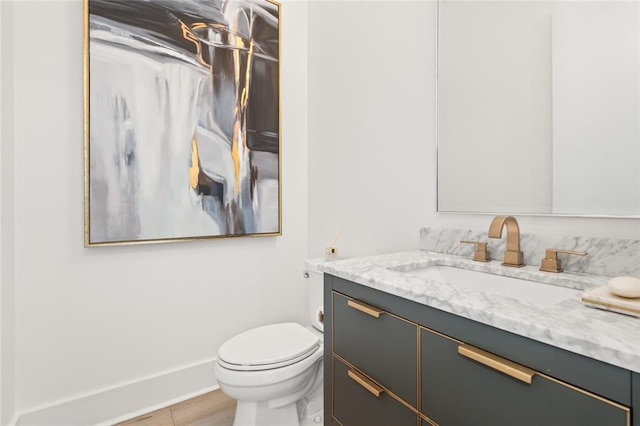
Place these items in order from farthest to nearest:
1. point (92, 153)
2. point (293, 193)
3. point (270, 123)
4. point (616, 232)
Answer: point (293, 193) < point (270, 123) < point (92, 153) < point (616, 232)

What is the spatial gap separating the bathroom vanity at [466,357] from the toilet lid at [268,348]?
322mm

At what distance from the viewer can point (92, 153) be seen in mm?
1546

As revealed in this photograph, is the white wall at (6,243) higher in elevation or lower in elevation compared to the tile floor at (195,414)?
higher

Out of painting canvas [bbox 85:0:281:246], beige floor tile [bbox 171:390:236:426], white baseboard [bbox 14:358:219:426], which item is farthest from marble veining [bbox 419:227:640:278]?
white baseboard [bbox 14:358:219:426]

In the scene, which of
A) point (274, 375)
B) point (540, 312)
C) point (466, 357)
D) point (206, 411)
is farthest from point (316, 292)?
point (540, 312)

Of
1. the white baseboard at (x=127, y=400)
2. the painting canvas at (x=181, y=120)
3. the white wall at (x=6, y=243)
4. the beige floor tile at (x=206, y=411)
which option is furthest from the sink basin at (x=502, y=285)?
the white wall at (x=6, y=243)

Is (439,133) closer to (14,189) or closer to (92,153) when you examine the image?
(92,153)

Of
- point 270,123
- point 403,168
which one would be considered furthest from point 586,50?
point 270,123

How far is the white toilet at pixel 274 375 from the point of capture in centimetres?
133

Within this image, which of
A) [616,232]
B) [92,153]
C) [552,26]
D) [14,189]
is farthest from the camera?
[92,153]

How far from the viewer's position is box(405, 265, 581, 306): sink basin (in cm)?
92

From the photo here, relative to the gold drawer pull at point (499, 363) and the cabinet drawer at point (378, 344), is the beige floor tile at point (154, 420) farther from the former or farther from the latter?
the gold drawer pull at point (499, 363)

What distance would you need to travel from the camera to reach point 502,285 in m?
1.04

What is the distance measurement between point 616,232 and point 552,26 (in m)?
0.73
